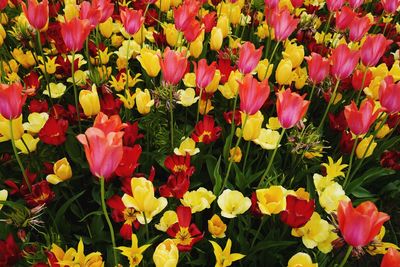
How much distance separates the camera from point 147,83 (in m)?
2.52

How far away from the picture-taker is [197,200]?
1.64m

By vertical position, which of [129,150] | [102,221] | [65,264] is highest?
[129,150]

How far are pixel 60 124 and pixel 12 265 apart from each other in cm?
58

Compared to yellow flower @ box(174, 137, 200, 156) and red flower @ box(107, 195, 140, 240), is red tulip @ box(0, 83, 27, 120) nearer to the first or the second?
red flower @ box(107, 195, 140, 240)

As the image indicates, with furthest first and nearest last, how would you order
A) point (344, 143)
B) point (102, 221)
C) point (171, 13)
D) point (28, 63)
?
point (171, 13)
point (28, 63)
point (344, 143)
point (102, 221)

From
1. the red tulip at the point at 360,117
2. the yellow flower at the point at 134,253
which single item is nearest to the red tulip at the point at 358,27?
the red tulip at the point at 360,117

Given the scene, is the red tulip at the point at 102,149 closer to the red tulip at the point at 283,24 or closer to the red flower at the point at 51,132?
the red flower at the point at 51,132

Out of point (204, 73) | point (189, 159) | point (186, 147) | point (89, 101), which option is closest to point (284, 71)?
point (204, 73)

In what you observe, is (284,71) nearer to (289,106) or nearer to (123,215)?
(289,106)

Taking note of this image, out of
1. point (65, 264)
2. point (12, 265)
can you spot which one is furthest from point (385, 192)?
point (12, 265)

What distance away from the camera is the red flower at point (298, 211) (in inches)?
56.6

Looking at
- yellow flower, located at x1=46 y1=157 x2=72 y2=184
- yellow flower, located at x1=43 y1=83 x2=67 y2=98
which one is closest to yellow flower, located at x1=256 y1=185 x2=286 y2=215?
yellow flower, located at x1=46 y1=157 x2=72 y2=184

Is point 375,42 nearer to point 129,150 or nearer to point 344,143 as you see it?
point 344,143

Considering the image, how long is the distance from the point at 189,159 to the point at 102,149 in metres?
0.66
